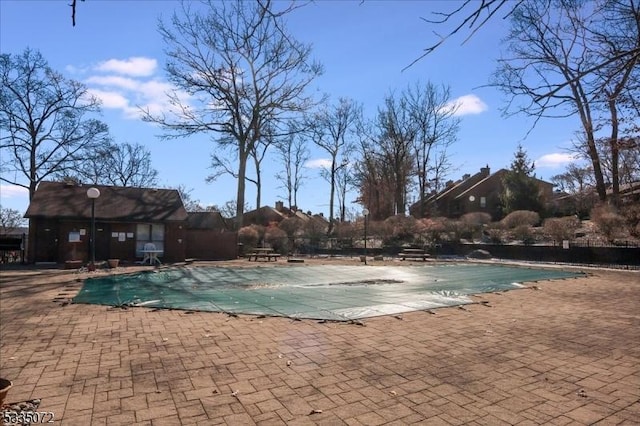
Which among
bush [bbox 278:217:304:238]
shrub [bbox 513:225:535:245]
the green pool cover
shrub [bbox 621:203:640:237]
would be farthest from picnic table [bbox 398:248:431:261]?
bush [bbox 278:217:304:238]

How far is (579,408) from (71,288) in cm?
1182

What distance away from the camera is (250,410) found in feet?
12.1

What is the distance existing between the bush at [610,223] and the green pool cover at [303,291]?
777cm

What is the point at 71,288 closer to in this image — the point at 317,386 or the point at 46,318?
the point at 46,318

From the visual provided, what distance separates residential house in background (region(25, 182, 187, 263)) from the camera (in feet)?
74.1

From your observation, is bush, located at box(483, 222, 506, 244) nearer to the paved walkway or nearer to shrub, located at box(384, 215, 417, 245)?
shrub, located at box(384, 215, 417, 245)

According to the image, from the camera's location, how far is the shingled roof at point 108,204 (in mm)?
22984

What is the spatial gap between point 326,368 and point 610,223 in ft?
73.1

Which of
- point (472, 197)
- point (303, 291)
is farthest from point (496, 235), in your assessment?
point (472, 197)

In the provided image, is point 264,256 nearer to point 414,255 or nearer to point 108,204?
point 414,255

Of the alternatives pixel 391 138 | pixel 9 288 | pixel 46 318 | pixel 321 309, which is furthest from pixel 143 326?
pixel 391 138

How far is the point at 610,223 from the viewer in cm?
2205

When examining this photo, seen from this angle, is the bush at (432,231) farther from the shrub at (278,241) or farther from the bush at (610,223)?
the bush at (610,223)

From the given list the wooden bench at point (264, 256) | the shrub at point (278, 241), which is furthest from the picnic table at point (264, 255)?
the shrub at point (278, 241)
